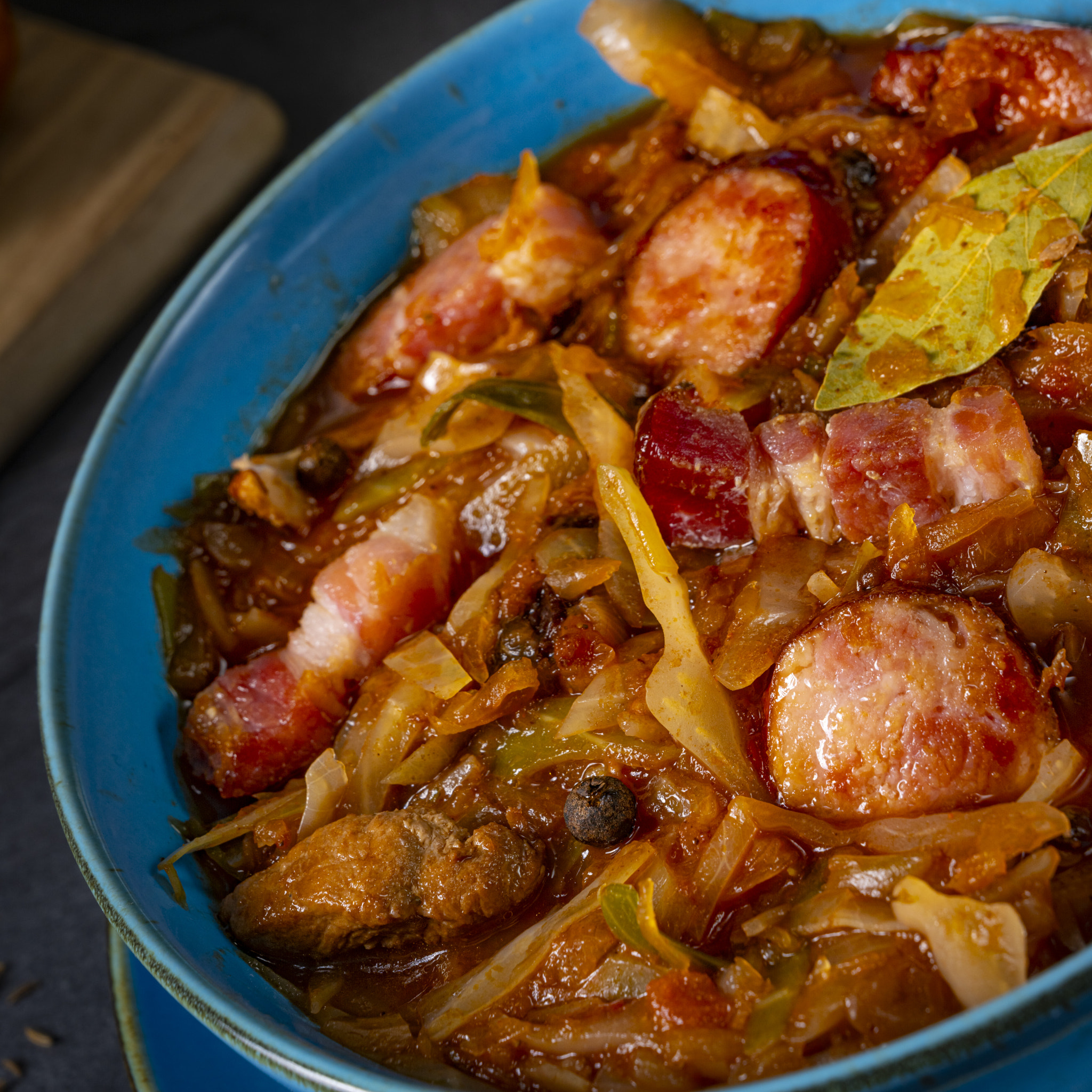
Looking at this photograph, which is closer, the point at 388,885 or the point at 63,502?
the point at 388,885

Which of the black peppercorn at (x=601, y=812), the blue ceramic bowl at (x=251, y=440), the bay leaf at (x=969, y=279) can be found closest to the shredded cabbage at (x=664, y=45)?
the blue ceramic bowl at (x=251, y=440)

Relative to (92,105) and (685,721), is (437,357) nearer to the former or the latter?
(685,721)

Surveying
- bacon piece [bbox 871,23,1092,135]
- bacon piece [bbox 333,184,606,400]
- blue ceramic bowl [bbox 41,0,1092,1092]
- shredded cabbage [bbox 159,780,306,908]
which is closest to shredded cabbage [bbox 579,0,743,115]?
blue ceramic bowl [bbox 41,0,1092,1092]

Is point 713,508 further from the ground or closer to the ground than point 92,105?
closer to the ground

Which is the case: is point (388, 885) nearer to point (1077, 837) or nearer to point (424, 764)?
point (424, 764)

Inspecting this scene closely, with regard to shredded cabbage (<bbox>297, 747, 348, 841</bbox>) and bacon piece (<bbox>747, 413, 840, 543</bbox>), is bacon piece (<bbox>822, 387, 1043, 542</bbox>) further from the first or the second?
shredded cabbage (<bbox>297, 747, 348, 841</bbox>)

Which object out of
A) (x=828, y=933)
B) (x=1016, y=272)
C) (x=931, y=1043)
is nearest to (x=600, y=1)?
(x=1016, y=272)

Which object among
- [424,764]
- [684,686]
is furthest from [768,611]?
→ [424,764]
